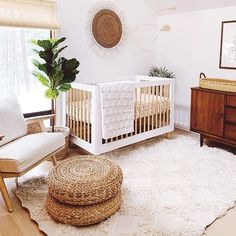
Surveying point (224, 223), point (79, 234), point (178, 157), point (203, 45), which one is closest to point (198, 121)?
point (178, 157)

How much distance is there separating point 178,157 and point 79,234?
1732 mm

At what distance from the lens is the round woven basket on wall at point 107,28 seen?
3.84 metres

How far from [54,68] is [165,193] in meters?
1.73

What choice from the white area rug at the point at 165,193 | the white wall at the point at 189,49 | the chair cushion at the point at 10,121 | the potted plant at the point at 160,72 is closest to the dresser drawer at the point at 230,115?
the white area rug at the point at 165,193

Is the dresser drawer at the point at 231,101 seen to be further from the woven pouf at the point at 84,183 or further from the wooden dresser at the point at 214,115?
the woven pouf at the point at 84,183

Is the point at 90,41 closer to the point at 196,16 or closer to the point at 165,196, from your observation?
the point at 196,16

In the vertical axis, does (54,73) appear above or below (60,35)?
below

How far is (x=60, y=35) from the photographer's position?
354 centimetres

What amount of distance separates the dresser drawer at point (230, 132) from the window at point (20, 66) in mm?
2337

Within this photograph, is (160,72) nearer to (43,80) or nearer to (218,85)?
(218,85)

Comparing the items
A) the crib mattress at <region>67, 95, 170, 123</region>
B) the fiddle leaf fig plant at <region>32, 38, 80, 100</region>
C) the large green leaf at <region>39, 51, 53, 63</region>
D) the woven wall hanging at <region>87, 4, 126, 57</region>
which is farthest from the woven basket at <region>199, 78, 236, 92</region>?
the large green leaf at <region>39, 51, 53, 63</region>

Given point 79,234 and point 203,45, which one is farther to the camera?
point 203,45

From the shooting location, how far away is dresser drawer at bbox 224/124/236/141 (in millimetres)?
3248

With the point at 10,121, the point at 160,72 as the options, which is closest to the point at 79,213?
the point at 10,121
